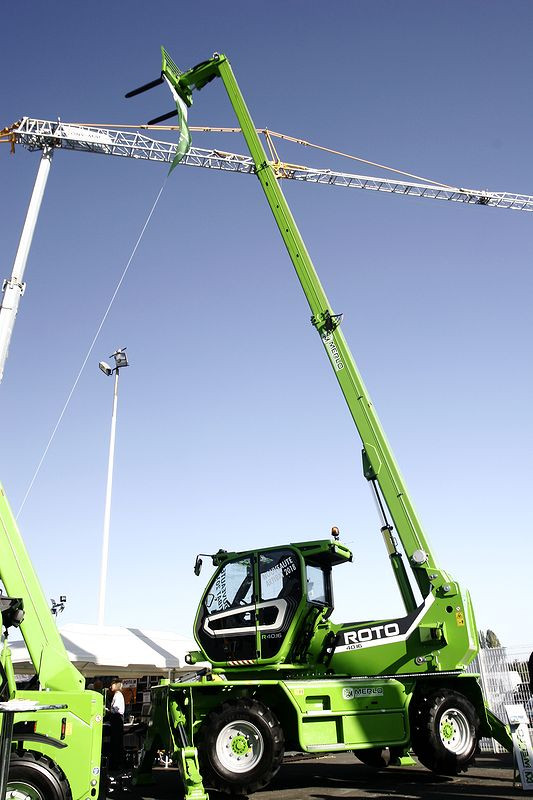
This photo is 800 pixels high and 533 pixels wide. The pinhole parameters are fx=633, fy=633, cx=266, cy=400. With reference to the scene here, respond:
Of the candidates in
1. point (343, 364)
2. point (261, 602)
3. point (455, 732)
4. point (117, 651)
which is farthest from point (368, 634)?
point (117, 651)

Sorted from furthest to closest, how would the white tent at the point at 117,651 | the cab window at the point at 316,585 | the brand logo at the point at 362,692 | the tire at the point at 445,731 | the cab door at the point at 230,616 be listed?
the white tent at the point at 117,651
the cab window at the point at 316,585
the cab door at the point at 230,616
the tire at the point at 445,731
the brand logo at the point at 362,692

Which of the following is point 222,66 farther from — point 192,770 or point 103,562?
point 103,562

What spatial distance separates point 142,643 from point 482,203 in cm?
2956

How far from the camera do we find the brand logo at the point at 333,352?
39.0 ft

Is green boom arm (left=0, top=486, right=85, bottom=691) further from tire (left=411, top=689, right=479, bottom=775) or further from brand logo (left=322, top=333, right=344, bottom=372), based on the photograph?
brand logo (left=322, top=333, right=344, bottom=372)

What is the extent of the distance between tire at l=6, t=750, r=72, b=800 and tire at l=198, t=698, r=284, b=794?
9.01 ft

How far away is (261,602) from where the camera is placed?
9.99m

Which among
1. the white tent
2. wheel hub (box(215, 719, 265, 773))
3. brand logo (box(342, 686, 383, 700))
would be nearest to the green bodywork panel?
brand logo (box(342, 686, 383, 700))

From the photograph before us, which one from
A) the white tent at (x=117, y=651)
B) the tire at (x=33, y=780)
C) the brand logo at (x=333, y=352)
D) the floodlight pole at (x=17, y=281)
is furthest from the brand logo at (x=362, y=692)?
the white tent at (x=117, y=651)

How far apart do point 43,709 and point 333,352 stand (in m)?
7.73

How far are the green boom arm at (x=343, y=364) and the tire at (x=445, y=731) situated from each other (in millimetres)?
1446

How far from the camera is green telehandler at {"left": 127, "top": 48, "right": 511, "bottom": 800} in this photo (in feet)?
28.6

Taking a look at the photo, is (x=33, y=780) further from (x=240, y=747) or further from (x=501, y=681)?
(x=501, y=681)

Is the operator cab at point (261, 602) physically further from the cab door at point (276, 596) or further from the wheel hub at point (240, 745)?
the wheel hub at point (240, 745)
